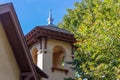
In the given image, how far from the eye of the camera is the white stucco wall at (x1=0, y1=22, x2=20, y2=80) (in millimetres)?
11094

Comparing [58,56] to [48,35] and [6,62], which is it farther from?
[6,62]

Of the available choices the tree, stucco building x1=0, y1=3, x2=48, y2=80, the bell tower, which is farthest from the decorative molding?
the bell tower

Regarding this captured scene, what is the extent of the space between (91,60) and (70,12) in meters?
11.5

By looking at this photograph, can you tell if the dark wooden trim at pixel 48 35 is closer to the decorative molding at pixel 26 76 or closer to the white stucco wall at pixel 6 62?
the decorative molding at pixel 26 76

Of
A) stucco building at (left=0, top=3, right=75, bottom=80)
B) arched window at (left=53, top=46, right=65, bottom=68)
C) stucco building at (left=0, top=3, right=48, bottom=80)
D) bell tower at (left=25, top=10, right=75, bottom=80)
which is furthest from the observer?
arched window at (left=53, top=46, right=65, bottom=68)

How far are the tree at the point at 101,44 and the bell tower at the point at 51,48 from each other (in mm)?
2030

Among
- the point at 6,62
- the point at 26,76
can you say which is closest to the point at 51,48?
the point at 26,76

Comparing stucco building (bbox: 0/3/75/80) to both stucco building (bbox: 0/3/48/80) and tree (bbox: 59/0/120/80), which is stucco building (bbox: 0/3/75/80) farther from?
tree (bbox: 59/0/120/80)

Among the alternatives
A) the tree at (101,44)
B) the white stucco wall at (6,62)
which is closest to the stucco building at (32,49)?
the white stucco wall at (6,62)

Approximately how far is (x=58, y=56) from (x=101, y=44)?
705 centimetres

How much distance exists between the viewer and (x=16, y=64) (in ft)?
40.6

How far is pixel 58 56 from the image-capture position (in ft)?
73.2

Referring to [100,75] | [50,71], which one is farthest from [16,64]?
[50,71]

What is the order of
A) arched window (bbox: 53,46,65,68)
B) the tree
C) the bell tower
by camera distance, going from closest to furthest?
1. the tree
2. the bell tower
3. arched window (bbox: 53,46,65,68)
